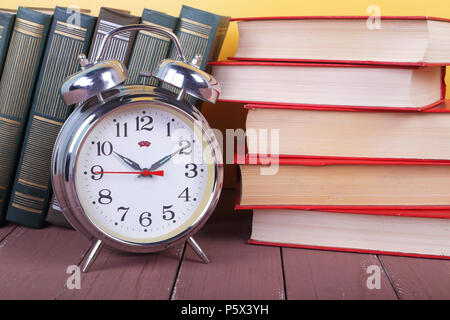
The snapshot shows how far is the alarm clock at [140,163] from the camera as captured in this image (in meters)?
1.03

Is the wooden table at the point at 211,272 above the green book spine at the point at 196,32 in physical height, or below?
below

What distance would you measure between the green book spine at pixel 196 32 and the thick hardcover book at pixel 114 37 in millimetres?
99

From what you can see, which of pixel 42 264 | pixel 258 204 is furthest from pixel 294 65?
pixel 42 264

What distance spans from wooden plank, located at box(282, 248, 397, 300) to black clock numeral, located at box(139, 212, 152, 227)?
0.94 feet

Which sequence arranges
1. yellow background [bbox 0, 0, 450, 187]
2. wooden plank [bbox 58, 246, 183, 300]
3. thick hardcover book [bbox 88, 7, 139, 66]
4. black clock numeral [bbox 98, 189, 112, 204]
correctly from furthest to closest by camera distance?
yellow background [bbox 0, 0, 450, 187] → thick hardcover book [bbox 88, 7, 139, 66] → black clock numeral [bbox 98, 189, 112, 204] → wooden plank [bbox 58, 246, 183, 300]

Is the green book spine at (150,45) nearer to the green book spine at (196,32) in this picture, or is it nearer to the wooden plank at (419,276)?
the green book spine at (196,32)

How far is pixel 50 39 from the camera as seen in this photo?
1.20 meters

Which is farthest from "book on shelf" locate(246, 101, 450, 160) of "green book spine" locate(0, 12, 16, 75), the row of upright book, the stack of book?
"green book spine" locate(0, 12, 16, 75)

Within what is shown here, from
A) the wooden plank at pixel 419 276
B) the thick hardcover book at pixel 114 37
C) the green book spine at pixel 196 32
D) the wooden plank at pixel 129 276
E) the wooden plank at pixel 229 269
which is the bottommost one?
the wooden plank at pixel 129 276

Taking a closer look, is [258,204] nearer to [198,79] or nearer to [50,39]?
[198,79]

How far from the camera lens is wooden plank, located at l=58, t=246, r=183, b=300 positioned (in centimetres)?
96

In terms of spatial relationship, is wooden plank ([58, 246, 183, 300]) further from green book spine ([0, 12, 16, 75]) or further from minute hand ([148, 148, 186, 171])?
green book spine ([0, 12, 16, 75])

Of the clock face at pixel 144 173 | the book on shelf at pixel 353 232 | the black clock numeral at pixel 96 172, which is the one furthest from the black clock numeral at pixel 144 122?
the book on shelf at pixel 353 232

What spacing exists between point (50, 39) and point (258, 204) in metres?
0.58
